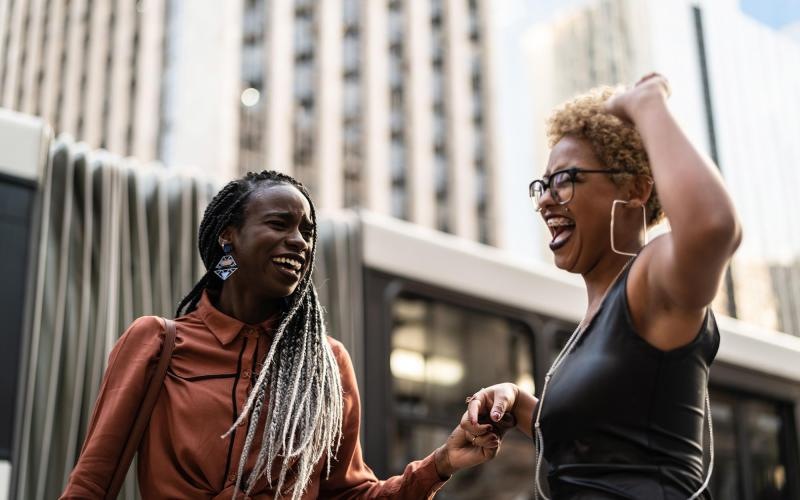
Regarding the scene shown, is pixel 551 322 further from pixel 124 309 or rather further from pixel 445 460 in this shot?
pixel 445 460

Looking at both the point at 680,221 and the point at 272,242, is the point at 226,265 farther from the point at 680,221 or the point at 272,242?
the point at 680,221

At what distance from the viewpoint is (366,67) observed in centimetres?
4059

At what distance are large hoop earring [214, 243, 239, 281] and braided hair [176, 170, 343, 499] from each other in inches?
1.2

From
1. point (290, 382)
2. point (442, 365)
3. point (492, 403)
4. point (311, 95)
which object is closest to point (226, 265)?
point (290, 382)

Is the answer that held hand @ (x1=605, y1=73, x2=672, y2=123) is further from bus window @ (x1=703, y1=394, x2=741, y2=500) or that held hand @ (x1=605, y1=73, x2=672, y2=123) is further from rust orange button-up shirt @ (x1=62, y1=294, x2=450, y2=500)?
bus window @ (x1=703, y1=394, x2=741, y2=500)

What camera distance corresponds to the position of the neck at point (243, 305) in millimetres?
2486

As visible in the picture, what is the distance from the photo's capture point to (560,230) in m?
2.12

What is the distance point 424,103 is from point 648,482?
40.6 meters

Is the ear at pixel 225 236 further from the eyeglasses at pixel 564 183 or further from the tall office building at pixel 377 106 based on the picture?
the tall office building at pixel 377 106

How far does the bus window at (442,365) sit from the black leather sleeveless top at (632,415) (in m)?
3.13

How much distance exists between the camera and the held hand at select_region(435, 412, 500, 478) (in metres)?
2.34

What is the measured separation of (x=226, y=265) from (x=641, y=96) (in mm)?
1190

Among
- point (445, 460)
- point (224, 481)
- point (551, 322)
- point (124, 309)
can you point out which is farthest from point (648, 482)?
point (551, 322)

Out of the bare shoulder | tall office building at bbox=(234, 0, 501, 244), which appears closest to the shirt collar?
the bare shoulder
